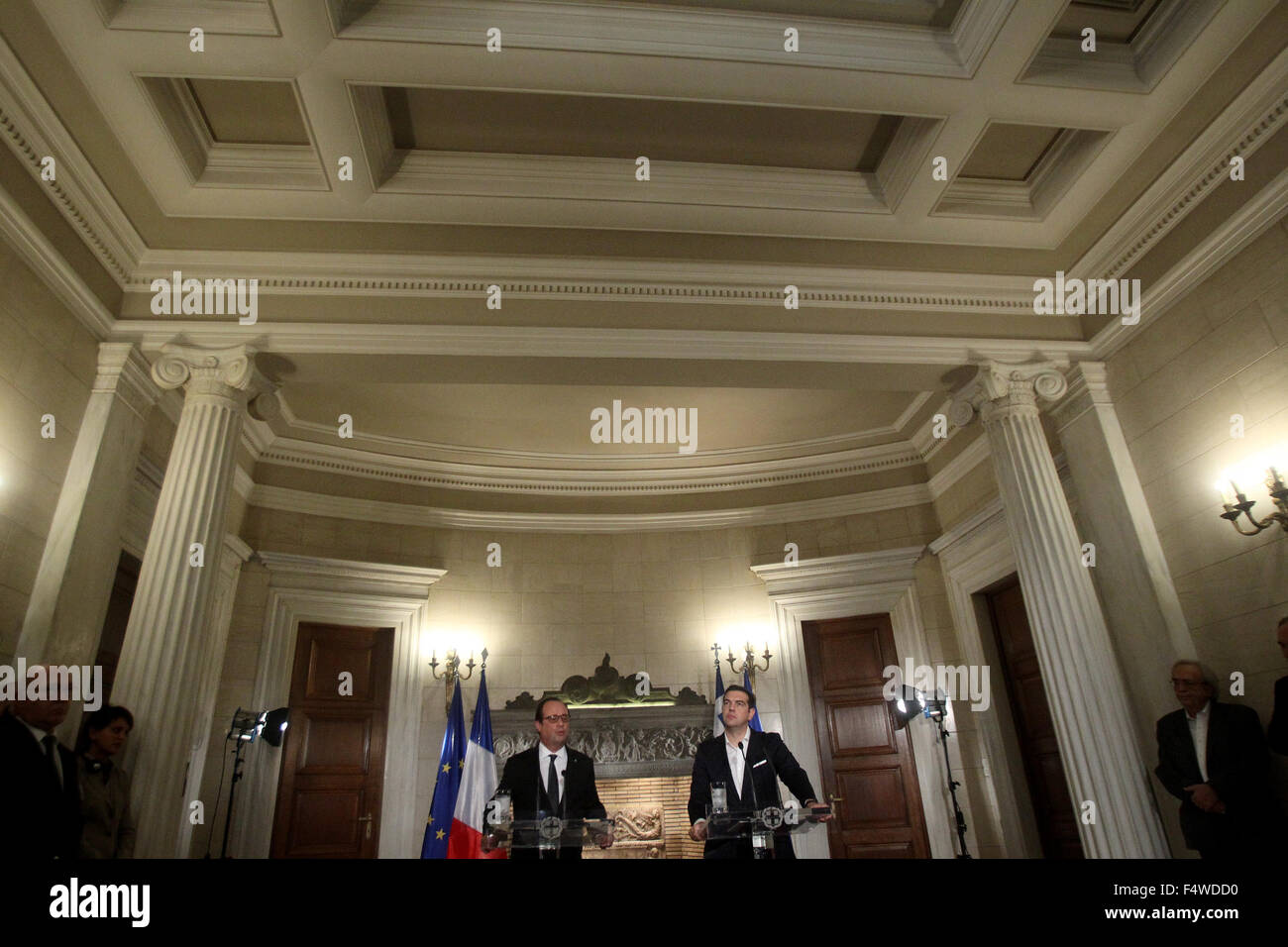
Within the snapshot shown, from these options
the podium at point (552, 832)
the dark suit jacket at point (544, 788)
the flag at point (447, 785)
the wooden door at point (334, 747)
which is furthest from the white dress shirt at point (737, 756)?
the wooden door at point (334, 747)

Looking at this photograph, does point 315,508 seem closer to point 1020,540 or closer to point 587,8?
point 587,8

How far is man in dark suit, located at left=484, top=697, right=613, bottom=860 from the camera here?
3.06m

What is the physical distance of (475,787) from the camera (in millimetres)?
6137

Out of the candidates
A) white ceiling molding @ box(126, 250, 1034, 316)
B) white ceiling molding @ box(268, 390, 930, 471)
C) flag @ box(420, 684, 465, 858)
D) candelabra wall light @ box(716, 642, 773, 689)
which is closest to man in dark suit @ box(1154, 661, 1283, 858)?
white ceiling molding @ box(126, 250, 1034, 316)

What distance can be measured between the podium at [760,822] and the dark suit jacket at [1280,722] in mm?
2326

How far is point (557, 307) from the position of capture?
15.9ft

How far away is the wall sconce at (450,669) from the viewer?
22.3ft

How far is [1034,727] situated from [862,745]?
59.0 inches

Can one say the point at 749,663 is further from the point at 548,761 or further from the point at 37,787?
the point at 37,787

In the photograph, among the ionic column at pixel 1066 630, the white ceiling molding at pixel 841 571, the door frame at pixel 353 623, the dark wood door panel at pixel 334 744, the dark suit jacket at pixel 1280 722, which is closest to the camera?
the dark suit jacket at pixel 1280 722

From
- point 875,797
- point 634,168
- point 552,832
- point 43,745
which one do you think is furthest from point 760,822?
point 875,797

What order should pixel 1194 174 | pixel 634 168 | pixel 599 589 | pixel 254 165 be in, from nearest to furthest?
pixel 1194 174, pixel 254 165, pixel 634 168, pixel 599 589

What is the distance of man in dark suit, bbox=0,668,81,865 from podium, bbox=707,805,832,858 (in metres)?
2.45

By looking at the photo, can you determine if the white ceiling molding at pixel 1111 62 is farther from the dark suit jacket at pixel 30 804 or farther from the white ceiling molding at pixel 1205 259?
the dark suit jacket at pixel 30 804
